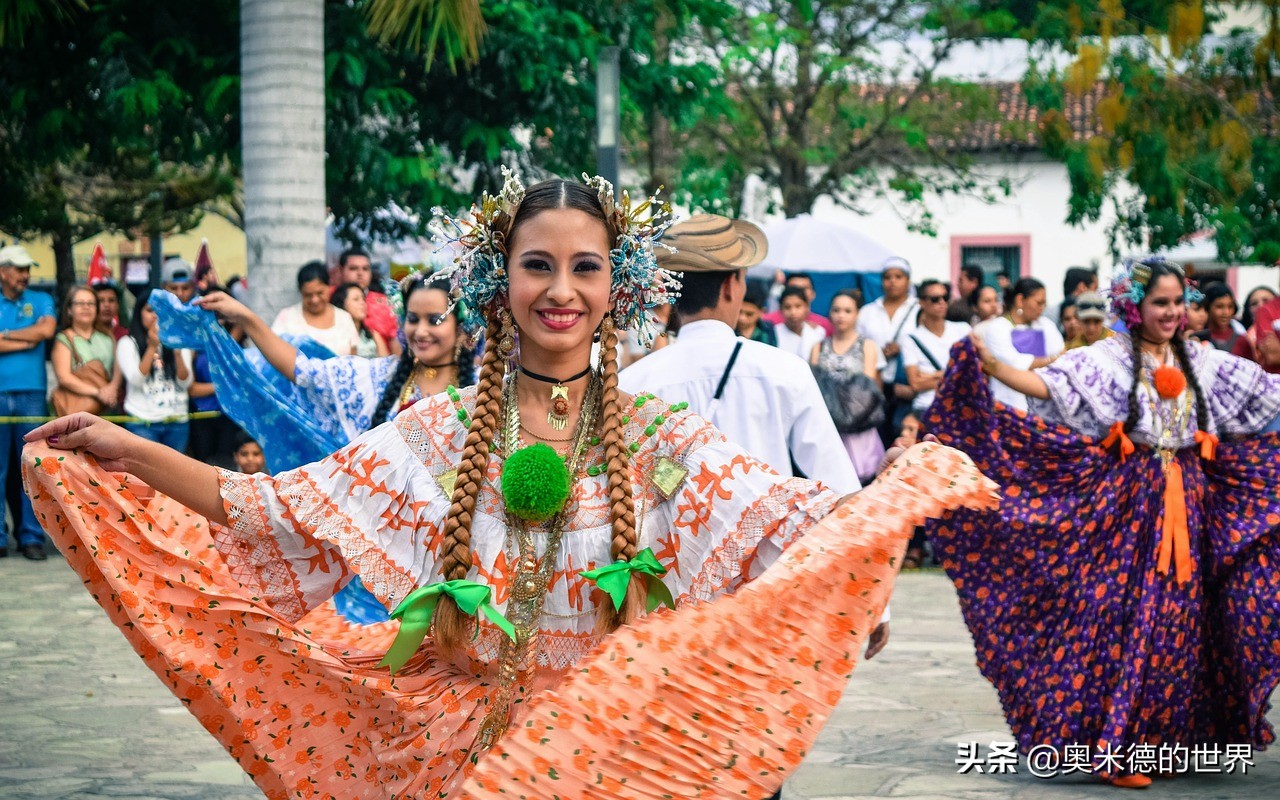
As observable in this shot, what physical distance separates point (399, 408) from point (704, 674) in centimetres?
324

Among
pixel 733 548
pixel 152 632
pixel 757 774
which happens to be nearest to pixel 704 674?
→ pixel 757 774

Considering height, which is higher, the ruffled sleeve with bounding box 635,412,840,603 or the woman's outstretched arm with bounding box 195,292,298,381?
the woman's outstretched arm with bounding box 195,292,298,381

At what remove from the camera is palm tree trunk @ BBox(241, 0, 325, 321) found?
10047 mm

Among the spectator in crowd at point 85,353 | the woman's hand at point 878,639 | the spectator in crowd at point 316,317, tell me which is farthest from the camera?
the spectator in crowd at point 85,353

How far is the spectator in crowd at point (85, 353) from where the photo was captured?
11.3m

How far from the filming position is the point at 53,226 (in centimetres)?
2395

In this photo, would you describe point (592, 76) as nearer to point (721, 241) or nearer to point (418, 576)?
point (721, 241)

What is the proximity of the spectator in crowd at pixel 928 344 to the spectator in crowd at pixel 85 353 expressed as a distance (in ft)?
17.5

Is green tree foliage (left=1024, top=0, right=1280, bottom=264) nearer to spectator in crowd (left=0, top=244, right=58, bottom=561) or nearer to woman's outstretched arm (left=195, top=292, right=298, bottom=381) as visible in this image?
spectator in crowd (left=0, top=244, right=58, bottom=561)

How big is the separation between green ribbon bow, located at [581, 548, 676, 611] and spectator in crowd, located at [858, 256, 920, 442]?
8.00 metres

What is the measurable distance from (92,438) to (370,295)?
25.4 feet

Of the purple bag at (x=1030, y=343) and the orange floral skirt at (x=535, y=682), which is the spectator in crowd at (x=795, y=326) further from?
the orange floral skirt at (x=535, y=682)

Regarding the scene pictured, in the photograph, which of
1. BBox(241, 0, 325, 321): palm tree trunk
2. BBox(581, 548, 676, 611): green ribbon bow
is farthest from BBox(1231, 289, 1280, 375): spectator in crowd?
BBox(581, 548, 676, 611): green ribbon bow

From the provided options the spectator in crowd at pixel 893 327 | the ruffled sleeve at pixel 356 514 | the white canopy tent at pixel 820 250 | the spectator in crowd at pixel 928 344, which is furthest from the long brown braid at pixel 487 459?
the white canopy tent at pixel 820 250
